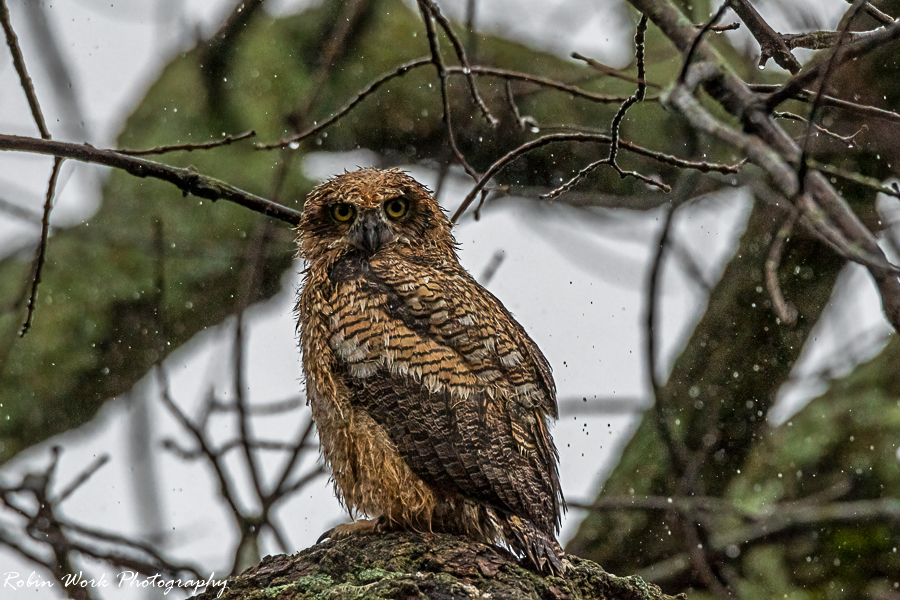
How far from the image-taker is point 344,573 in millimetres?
2070

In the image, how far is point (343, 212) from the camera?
2.71 meters

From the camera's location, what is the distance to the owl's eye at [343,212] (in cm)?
269

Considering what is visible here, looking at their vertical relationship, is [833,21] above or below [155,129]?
below

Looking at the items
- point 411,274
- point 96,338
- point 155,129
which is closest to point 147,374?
point 96,338

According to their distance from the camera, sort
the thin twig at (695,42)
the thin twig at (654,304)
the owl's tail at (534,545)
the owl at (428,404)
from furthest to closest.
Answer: the thin twig at (654,304)
the owl at (428,404)
the owl's tail at (534,545)
the thin twig at (695,42)

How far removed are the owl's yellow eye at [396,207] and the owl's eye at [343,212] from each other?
4.1 inches

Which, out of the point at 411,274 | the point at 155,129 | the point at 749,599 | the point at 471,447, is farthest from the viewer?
the point at 155,129

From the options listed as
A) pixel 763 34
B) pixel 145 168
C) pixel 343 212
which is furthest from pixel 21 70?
pixel 763 34

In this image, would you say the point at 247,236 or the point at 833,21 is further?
the point at 247,236

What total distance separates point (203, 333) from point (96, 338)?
538 mm

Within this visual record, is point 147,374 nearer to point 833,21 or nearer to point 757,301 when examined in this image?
point 757,301

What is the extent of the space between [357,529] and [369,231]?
873mm

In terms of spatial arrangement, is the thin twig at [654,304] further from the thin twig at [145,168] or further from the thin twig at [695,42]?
the thin twig at [695,42]

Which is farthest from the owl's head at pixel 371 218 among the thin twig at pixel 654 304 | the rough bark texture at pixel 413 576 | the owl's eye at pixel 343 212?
the rough bark texture at pixel 413 576
